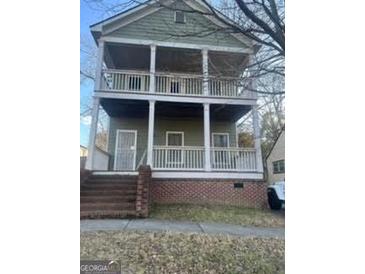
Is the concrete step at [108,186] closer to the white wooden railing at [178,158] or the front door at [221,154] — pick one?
the white wooden railing at [178,158]

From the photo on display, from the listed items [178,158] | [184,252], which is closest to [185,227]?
[184,252]

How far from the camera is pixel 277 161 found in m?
2.22

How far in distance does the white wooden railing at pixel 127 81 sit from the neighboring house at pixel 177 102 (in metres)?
0.01

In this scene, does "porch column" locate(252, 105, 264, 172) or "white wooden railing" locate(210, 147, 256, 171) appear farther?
"white wooden railing" locate(210, 147, 256, 171)

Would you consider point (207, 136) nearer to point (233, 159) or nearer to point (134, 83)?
point (233, 159)

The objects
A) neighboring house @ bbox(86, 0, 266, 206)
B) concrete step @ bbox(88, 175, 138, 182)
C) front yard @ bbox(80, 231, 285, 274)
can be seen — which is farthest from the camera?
neighboring house @ bbox(86, 0, 266, 206)

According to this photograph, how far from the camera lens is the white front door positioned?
289 cm

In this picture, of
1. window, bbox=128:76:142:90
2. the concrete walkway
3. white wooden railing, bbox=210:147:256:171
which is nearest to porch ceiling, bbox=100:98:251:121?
window, bbox=128:76:142:90

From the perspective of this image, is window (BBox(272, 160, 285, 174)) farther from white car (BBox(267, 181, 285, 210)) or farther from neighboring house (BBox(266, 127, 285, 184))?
white car (BBox(267, 181, 285, 210))

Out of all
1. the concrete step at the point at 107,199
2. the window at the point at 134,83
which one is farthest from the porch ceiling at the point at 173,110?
the concrete step at the point at 107,199

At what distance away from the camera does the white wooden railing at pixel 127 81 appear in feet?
9.20

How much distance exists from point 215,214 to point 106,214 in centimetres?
104

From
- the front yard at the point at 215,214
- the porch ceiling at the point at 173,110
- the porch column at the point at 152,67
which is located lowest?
the front yard at the point at 215,214
